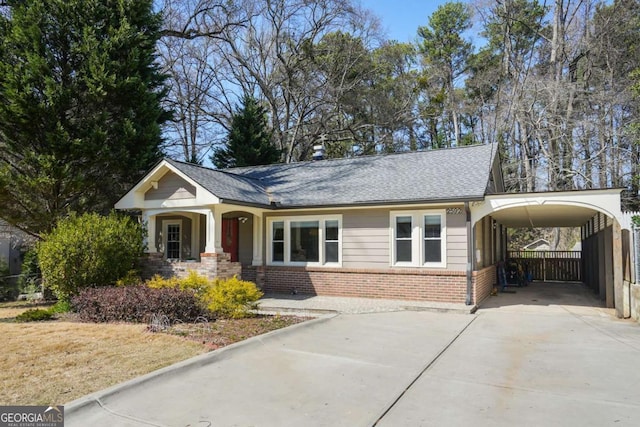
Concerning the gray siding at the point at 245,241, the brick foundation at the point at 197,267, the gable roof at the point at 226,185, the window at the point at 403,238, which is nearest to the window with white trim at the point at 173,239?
the brick foundation at the point at 197,267

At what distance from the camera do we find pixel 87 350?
Result: 645 cm

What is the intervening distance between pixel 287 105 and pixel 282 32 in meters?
4.48

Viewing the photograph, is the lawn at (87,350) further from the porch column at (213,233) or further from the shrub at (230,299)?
the porch column at (213,233)

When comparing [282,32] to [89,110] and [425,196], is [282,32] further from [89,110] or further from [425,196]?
[425,196]

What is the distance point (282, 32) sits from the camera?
2703 cm

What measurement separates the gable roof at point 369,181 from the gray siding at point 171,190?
0.46 m

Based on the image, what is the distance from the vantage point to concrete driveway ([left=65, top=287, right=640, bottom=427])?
412 centimetres

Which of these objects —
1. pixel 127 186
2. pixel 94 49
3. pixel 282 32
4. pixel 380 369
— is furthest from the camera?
pixel 282 32

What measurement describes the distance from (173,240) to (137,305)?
6944 millimetres

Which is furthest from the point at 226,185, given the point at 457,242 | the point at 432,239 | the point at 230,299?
the point at 457,242

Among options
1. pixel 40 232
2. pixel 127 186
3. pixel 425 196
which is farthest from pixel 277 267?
pixel 40 232

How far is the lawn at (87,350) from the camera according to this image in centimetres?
486

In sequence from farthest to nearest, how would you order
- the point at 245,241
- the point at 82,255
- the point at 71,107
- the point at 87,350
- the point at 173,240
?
the point at 173,240, the point at 245,241, the point at 71,107, the point at 82,255, the point at 87,350

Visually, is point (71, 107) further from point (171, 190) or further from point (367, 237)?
point (367, 237)
